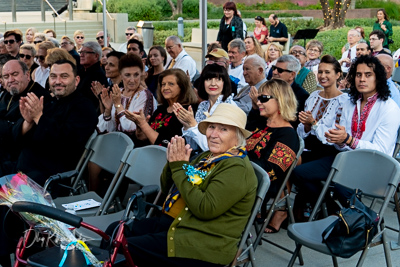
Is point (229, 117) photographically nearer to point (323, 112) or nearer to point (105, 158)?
point (105, 158)

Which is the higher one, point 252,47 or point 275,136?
point 252,47

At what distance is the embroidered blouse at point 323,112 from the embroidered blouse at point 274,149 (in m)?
0.72

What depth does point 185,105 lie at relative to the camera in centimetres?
547

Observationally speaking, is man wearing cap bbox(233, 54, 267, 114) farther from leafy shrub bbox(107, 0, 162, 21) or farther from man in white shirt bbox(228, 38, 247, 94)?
leafy shrub bbox(107, 0, 162, 21)

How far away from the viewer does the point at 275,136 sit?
Answer: 4.71 m

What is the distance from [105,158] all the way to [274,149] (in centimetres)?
144

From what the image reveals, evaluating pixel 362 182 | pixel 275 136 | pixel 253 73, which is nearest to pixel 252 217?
pixel 362 182

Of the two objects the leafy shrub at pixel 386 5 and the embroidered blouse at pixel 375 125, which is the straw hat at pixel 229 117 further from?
the leafy shrub at pixel 386 5

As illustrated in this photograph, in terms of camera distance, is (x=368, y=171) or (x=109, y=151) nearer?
(x=368, y=171)

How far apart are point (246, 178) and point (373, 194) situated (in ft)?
3.72

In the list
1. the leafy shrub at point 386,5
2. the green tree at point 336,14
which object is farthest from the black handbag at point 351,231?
the leafy shrub at point 386,5

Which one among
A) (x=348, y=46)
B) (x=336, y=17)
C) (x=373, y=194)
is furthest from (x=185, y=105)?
(x=336, y=17)

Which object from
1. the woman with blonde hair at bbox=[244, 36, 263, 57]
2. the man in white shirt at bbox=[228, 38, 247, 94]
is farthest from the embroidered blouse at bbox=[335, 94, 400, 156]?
the woman with blonde hair at bbox=[244, 36, 263, 57]

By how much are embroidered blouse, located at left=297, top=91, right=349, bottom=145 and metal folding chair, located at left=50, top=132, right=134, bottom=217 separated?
178 cm
